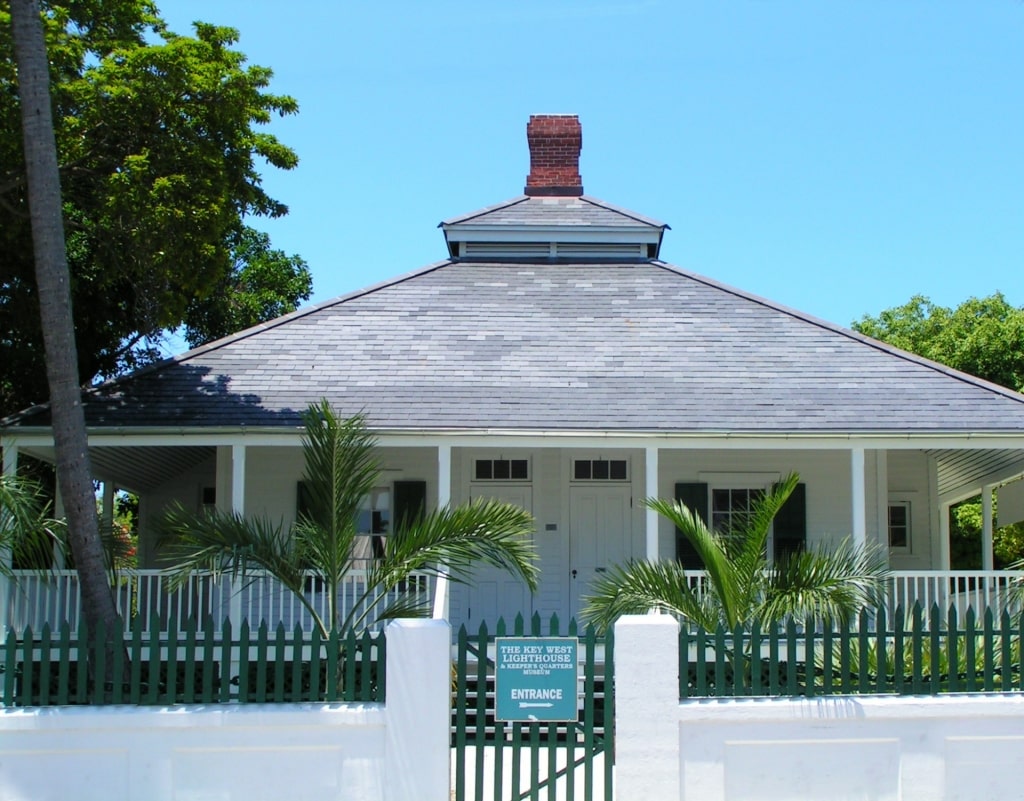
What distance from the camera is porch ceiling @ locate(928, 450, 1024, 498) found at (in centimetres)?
1642

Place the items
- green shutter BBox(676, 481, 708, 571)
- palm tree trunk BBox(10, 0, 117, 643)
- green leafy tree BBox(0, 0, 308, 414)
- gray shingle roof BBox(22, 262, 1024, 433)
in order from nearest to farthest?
palm tree trunk BBox(10, 0, 117, 643) < green leafy tree BBox(0, 0, 308, 414) < gray shingle roof BBox(22, 262, 1024, 433) < green shutter BBox(676, 481, 708, 571)

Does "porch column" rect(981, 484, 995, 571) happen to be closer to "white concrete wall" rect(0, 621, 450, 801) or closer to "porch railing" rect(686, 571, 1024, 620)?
"porch railing" rect(686, 571, 1024, 620)

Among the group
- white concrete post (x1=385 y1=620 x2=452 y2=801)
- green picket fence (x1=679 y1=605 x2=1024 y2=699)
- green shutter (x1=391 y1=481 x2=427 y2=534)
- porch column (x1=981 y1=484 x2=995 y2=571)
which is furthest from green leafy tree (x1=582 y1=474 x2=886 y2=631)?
porch column (x1=981 y1=484 x2=995 y2=571)

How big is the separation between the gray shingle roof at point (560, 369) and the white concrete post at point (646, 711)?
246 inches

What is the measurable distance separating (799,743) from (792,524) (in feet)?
27.9

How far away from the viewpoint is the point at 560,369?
53.3ft

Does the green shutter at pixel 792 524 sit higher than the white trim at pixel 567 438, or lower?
lower

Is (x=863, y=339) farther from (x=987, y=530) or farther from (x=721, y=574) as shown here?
(x=721, y=574)

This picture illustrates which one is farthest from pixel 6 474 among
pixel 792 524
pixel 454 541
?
pixel 792 524

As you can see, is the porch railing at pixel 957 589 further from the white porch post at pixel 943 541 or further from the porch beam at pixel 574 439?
the porch beam at pixel 574 439

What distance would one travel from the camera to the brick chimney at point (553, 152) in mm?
21703

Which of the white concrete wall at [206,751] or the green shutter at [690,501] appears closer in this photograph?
the white concrete wall at [206,751]

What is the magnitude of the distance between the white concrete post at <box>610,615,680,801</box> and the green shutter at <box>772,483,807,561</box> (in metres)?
8.75

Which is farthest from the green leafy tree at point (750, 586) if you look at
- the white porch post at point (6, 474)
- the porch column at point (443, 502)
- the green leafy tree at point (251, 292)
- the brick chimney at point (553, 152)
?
the green leafy tree at point (251, 292)
